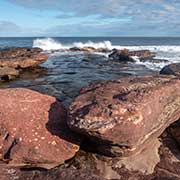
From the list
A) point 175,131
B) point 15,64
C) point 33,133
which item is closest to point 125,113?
point 33,133

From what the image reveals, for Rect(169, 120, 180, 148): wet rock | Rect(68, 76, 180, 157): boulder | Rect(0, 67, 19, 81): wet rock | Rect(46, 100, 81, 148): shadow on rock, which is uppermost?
Rect(68, 76, 180, 157): boulder

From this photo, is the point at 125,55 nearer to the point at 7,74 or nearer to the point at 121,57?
the point at 121,57

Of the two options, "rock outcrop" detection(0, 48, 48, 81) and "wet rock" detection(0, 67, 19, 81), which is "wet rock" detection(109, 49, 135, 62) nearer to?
"rock outcrop" detection(0, 48, 48, 81)

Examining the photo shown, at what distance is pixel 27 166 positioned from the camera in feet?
18.2

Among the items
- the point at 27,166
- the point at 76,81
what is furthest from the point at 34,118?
the point at 76,81

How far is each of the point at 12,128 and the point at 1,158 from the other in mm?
591

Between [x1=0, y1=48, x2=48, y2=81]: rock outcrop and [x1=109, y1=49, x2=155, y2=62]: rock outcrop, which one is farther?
[x1=109, y1=49, x2=155, y2=62]: rock outcrop

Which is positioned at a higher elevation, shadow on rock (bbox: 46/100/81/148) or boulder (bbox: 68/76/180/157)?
boulder (bbox: 68/76/180/157)

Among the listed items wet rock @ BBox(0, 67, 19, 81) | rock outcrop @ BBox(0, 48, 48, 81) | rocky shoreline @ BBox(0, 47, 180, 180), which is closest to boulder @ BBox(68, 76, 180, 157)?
rocky shoreline @ BBox(0, 47, 180, 180)

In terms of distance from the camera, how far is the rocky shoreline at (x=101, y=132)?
17.6ft

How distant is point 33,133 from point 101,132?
1.32 m

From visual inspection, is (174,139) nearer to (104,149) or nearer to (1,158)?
(104,149)

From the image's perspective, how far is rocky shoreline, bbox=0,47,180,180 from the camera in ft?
17.6

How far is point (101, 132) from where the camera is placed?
209 inches
